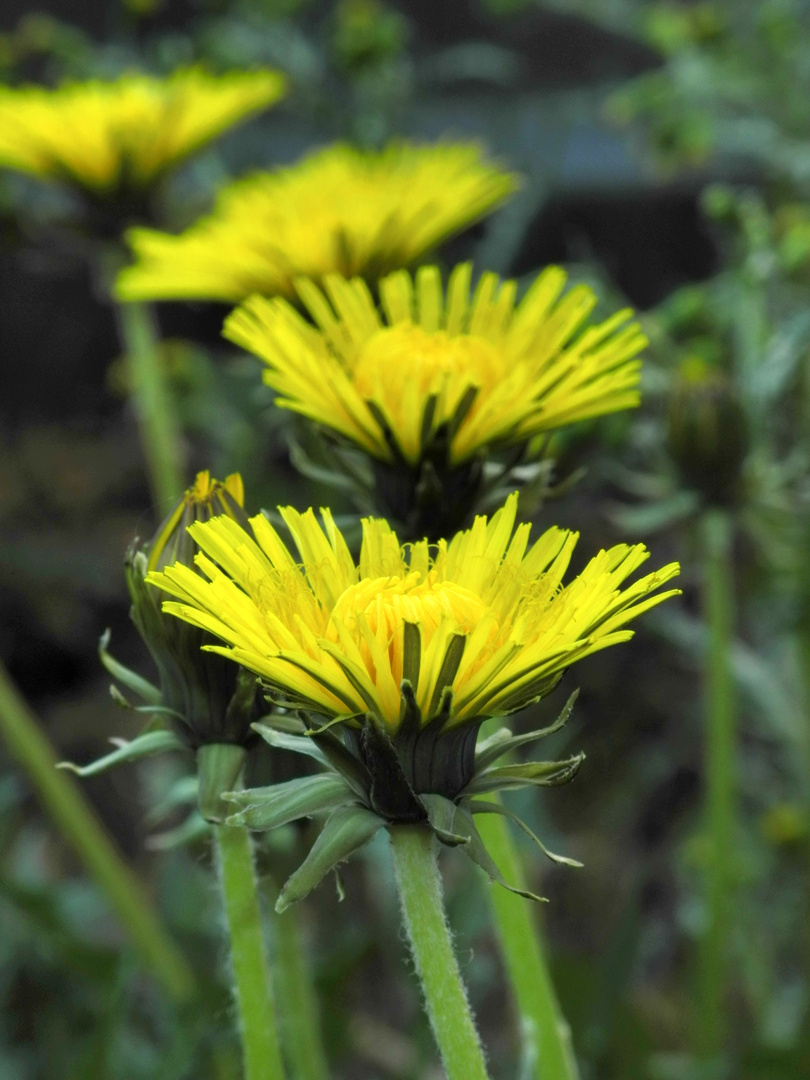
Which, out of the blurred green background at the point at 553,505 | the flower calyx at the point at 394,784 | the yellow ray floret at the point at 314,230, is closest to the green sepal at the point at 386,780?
the flower calyx at the point at 394,784

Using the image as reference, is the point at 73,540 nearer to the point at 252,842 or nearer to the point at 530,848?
the point at 530,848

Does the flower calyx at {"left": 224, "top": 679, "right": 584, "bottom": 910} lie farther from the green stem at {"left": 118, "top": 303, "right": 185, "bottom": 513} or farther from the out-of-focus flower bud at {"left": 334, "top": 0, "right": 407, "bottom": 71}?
the out-of-focus flower bud at {"left": 334, "top": 0, "right": 407, "bottom": 71}

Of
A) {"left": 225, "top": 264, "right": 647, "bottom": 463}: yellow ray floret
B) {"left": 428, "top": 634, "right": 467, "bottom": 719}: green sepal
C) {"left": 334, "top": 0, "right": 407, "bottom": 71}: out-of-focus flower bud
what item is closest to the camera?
{"left": 428, "top": 634, "right": 467, "bottom": 719}: green sepal

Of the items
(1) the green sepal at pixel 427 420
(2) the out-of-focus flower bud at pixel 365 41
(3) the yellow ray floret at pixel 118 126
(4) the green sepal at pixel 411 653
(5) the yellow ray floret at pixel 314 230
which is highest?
(2) the out-of-focus flower bud at pixel 365 41

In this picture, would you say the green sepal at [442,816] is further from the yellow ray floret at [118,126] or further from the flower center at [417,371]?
the yellow ray floret at [118,126]

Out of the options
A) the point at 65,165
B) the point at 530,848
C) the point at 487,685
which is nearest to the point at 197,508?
the point at 487,685

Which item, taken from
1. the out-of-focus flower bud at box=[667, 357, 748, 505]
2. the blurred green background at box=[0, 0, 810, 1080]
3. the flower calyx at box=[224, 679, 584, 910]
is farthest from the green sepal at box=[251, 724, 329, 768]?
the out-of-focus flower bud at box=[667, 357, 748, 505]
